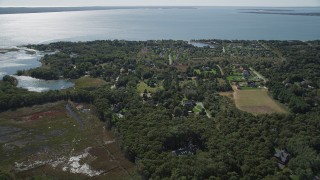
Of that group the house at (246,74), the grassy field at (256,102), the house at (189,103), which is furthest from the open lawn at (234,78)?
the house at (189,103)

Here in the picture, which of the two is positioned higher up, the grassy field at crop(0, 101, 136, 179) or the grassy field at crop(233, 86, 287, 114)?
the grassy field at crop(233, 86, 287, 114)

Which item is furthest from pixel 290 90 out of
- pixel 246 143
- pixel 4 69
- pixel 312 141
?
pixel 4 69

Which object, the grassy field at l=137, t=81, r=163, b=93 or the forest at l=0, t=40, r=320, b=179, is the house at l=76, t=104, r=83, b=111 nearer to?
the forest at l=0, t=40, r=320, b=179

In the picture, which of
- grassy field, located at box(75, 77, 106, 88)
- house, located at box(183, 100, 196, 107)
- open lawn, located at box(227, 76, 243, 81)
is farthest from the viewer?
open lawn, located at box(227, 76, 243, 81)

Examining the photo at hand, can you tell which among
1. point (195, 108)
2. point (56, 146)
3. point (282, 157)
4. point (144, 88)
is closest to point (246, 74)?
point (144, 88)

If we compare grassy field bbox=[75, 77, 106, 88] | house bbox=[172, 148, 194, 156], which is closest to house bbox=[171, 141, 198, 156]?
house bbox=[172, 148, 194, 156]

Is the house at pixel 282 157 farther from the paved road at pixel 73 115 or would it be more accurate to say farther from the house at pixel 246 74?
the house at pixel 246 74

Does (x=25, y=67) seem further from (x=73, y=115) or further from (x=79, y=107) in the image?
(x=73, y=115)
